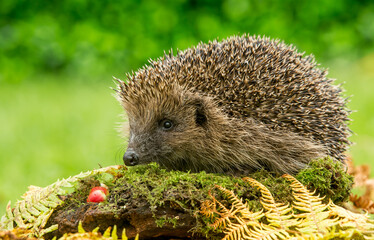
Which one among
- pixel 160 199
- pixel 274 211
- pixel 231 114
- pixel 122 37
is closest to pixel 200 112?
pixel 231 114

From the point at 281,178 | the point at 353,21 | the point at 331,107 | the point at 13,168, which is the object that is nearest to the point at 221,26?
the point at 353,21

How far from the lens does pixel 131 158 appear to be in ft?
13.3

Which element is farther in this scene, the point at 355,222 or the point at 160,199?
the point at 160,199

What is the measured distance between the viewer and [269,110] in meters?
4.11

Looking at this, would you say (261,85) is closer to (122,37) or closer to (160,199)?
(160,199)

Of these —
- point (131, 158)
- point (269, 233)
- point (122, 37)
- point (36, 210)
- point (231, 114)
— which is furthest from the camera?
point (122, 37)

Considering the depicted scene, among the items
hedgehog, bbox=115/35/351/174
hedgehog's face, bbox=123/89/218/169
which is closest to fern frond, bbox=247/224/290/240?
hedgehog, bbox=115/35/351/174

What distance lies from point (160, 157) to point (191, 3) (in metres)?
9.71

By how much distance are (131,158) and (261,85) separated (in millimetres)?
1315

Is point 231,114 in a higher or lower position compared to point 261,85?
lower

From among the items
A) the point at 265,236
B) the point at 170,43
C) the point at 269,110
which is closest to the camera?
the point at 265,236

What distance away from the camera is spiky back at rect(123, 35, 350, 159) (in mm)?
4137

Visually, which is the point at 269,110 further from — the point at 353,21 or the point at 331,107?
the point at 353,21

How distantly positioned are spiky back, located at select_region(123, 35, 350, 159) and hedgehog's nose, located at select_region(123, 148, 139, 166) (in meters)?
0.64
